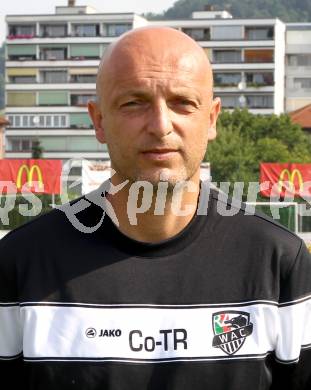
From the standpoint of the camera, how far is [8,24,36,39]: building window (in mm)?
117500

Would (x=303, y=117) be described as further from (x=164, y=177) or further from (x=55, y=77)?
(x=164, y=177)

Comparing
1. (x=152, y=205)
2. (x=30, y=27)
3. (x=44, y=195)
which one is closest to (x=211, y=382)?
(x=152, y=205)

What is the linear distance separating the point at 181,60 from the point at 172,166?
0.28m

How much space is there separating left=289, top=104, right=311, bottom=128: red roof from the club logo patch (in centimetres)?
11113

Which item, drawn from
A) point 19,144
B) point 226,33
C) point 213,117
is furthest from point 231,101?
point 213,117

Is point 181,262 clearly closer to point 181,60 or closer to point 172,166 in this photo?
point 172,166

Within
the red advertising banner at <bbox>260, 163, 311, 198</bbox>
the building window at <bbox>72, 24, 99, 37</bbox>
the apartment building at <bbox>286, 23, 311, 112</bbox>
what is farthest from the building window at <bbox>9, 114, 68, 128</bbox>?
the red advertising banner at <bbox>260, 163, 311, 198</bbox>

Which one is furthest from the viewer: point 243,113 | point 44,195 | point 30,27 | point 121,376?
point 30,27

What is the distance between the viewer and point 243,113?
93000 mm

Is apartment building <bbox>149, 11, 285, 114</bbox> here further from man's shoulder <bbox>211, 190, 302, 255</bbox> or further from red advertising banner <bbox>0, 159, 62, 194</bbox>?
man's shoulder <bbox>211, 190, 302, 255</bbox>

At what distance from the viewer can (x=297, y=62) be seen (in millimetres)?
124062

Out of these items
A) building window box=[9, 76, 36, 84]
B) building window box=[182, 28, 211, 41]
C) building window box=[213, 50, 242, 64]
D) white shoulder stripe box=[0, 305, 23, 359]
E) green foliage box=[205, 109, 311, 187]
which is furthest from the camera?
building window box=[182, 28, 211, 41]

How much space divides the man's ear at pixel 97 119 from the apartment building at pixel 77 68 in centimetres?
10794

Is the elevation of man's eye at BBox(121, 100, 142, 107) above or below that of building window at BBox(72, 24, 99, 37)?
above
